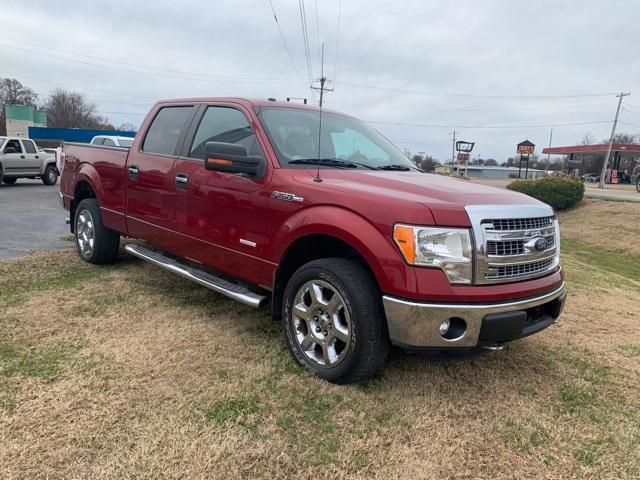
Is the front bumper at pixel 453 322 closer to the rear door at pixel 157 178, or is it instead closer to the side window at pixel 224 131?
the side window at pixel 224 131

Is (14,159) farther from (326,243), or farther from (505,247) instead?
(505,247)

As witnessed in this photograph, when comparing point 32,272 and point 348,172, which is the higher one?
point 348,172

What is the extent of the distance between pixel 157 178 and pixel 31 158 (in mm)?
16294

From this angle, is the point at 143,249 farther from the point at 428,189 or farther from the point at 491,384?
the point at 491,384

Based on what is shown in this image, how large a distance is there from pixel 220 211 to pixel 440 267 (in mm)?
1922

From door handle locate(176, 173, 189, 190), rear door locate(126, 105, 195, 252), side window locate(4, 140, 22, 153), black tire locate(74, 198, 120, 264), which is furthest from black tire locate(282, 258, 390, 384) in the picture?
side window locate(4, 140, 22, 153)

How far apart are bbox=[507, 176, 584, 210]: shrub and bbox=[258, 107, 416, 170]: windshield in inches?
569

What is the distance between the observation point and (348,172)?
3.52 meters

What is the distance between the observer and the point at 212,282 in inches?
154

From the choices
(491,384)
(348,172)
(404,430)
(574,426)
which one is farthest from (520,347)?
(348,172)

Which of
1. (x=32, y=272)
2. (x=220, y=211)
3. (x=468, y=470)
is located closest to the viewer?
(x=468, y=470)

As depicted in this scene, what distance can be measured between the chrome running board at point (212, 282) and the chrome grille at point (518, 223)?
1718 mm

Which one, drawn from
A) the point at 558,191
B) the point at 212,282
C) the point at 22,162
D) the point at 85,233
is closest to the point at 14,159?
the point at 22,162

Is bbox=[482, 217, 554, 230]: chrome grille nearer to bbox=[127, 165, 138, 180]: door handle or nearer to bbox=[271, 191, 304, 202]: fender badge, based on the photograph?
bbox=[271, 191, 304, 202]: fender badge
